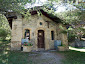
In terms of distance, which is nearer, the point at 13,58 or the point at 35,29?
the point at 13,58

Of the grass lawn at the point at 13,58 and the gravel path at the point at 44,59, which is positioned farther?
the gravel path at the point at 44,59

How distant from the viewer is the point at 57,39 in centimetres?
1043

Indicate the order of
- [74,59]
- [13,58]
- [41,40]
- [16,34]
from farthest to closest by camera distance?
[41,40]
[16,34]
[74,59]
[13,58]

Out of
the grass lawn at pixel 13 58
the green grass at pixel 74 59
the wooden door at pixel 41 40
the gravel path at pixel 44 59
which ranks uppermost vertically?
the wooden door at pixel 41 40

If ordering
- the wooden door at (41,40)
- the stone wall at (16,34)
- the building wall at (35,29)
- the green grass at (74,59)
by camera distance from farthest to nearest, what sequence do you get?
the wooden door at (41,40)
the building wall at (35,29)
the stone wall at (16,34)
the green grass at (74,59)

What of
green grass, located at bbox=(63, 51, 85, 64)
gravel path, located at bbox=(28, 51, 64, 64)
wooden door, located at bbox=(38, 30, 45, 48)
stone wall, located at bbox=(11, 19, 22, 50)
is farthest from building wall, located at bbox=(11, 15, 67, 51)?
green grass, located at bbox=(63, 51, 85, 64)

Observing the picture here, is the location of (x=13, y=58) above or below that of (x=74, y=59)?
above

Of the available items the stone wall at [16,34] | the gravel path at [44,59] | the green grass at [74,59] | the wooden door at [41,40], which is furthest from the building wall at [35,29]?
the green grass at [74,59]

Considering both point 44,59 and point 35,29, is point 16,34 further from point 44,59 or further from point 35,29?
point 44,59

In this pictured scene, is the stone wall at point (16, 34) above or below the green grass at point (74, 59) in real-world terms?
above

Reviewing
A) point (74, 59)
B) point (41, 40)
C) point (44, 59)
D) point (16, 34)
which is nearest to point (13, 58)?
point (44, 59)

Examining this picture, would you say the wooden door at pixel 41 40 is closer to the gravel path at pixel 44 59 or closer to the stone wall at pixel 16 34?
the stone wall at pixel 16 34

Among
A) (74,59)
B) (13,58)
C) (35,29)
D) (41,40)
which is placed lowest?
(74,59)

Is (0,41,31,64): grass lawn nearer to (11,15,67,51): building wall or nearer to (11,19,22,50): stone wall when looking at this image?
(11,19,22,50): stone wall
